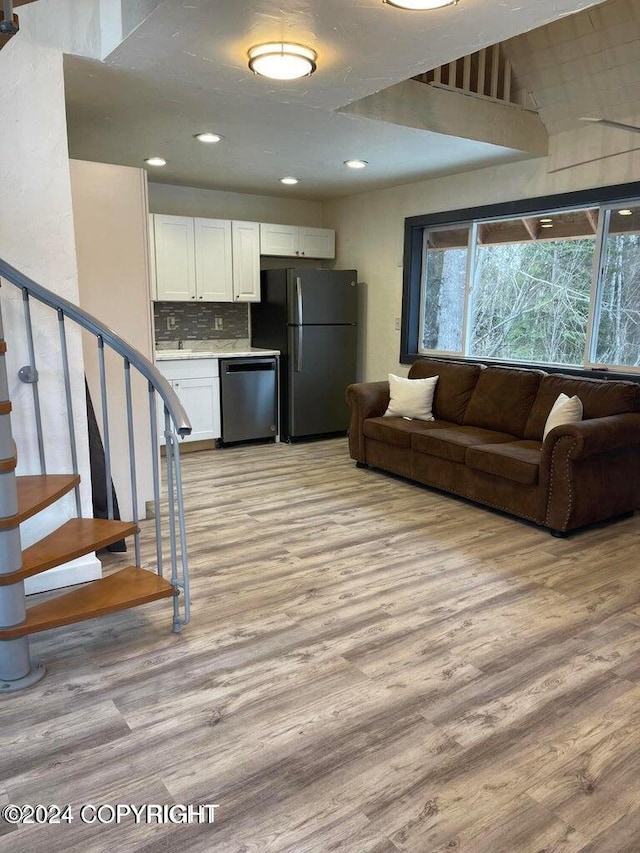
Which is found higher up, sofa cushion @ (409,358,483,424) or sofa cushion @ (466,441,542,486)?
sofa cushion @ (409,358,483,424)

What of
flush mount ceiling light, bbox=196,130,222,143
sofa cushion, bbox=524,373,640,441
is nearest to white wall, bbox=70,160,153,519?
flush mount ceiling light, bbox=196,130,222,143

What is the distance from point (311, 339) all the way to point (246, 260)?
1014 millimetres

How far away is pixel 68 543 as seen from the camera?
2402 mm

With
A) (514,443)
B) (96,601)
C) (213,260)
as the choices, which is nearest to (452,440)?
(514,443)

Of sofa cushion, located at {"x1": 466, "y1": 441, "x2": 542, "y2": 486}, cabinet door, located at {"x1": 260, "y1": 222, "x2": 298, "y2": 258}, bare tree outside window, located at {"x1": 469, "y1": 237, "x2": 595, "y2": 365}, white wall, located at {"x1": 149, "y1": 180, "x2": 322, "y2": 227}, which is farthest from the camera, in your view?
cabinet door, located at {"x1": 260, "y1": 222, "x2": 298, "y2": 258}

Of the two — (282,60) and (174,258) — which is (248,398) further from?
(282,60)

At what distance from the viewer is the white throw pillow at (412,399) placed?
192 inches

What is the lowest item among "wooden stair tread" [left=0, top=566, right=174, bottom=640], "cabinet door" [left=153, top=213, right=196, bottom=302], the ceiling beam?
"wooden stair tread" [left=0, top=566, right=174, bottom=640]

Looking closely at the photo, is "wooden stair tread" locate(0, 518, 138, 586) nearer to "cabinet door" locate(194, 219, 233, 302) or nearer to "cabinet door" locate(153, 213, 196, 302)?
"cabinet door" locate(153, 213, 196, 302)

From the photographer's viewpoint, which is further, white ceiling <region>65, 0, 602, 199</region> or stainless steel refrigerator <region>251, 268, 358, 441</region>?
stainless steel refrigerator <region>251, 268, 358, 441</region>

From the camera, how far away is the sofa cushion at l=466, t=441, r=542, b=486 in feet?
11.9

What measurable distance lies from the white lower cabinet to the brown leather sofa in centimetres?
135

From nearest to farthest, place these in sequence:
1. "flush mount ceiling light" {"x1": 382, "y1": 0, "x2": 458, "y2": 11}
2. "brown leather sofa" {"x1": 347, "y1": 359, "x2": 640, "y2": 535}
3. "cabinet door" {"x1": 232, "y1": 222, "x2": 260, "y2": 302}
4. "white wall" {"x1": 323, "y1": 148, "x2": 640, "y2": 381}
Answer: "flush mount ceiling light" {"x1": 382, "y1": 0, "x2": 458, "y2": 11}, "brown leather sofa" {"x1": 347, "y1": 359, "x2": 640, "y2": 535}, "white wall" {"x1": 323, "y1": 148, "x2": 640, "y2": 381}, "cabinet door" {"x1": 232, "y1": 222, "x2": 260, "y2": 302}

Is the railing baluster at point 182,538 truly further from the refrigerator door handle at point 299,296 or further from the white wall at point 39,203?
the refrigerator door handle at point 299,296
